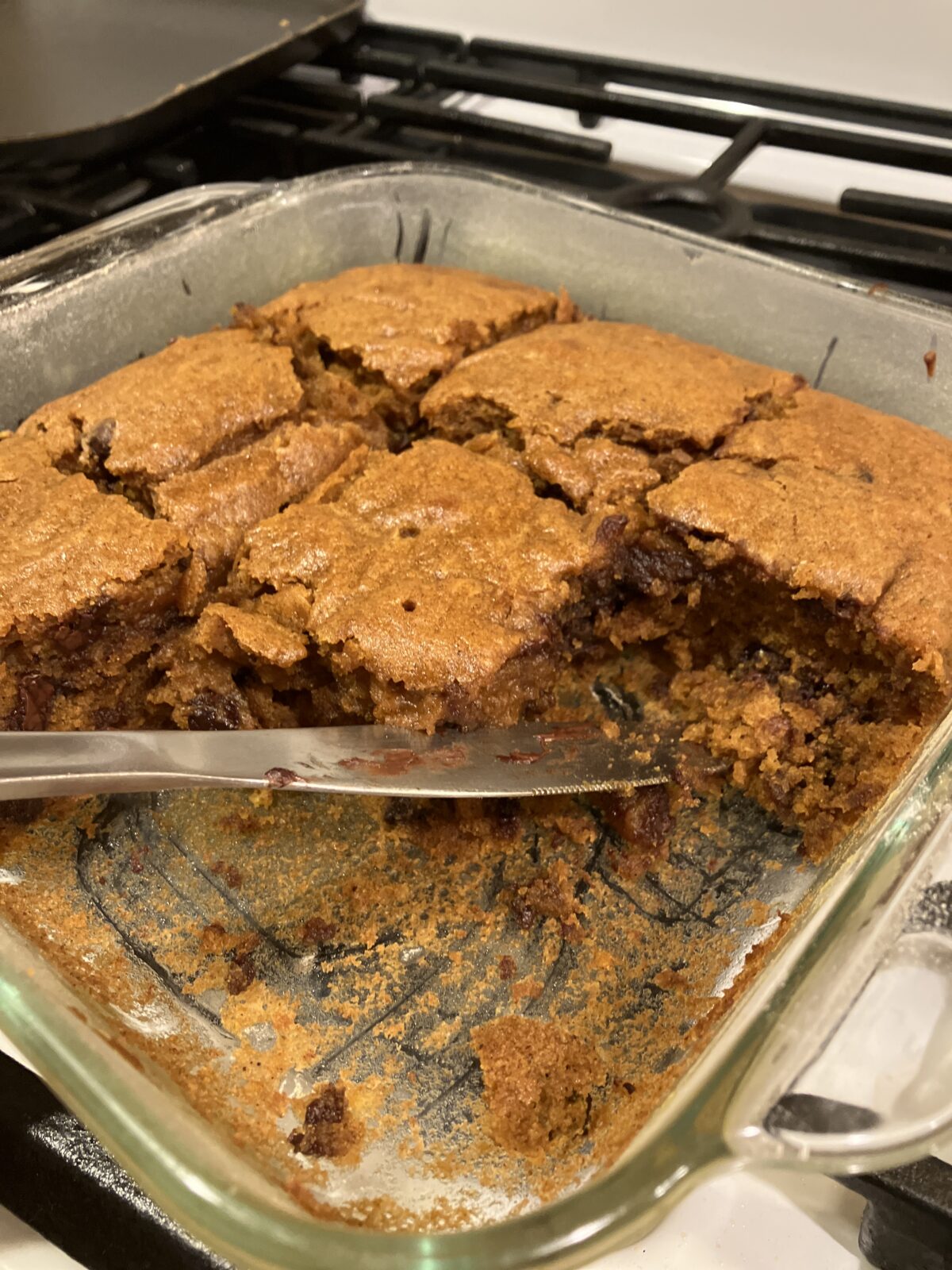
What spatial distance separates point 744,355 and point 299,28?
1657mm

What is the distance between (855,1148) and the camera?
2.73ft

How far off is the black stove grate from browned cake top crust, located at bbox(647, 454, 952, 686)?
76 cm

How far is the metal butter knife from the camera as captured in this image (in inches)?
48.9

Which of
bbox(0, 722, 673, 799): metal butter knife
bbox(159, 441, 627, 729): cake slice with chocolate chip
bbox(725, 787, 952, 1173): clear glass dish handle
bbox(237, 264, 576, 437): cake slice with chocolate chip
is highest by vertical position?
bbox(237, 264, 576, 437): cake slice with chocolate chip

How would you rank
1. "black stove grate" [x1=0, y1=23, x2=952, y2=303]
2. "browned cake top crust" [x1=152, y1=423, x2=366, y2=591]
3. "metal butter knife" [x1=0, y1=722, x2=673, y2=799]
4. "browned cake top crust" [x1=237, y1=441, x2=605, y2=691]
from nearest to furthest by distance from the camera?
"metal butter knife" [x1=0, y1=722, x2=673, y2=799]
"browned cake top crust" [x1=237, y1=441, x2=605, y2=691]
"browned cake top crust" [x1=152, y1=423, x2=366, y2=591]
"black stove grate" [x1=0, y1=23, x2=952, y2=303]

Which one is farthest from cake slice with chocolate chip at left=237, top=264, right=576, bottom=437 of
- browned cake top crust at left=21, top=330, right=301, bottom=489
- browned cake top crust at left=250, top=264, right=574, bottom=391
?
browned cake top crust at left=21, top=330, right=301, bottom=489

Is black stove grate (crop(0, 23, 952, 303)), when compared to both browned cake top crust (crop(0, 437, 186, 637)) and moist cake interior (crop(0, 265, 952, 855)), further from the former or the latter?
browned cake top crust (crop(0, 437, 186, 637))

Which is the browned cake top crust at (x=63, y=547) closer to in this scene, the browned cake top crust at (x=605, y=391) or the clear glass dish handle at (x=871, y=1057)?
the browned cake top crust at (x=605, y=391)

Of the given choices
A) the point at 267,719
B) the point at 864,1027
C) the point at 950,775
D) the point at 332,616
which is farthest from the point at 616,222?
the point at 864,1027

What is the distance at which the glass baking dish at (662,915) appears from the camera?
2.76ft

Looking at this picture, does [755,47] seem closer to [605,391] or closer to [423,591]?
[605,391]

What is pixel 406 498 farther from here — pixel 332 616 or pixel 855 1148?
pixel 855 1148

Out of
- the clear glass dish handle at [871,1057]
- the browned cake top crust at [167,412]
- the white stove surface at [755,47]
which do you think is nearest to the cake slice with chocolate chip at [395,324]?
the browned cake top crust at [167,412]

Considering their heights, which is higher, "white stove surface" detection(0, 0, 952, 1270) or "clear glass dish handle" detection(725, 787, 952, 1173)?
"white stove surface" detection(0, 0, 952, 1270)
